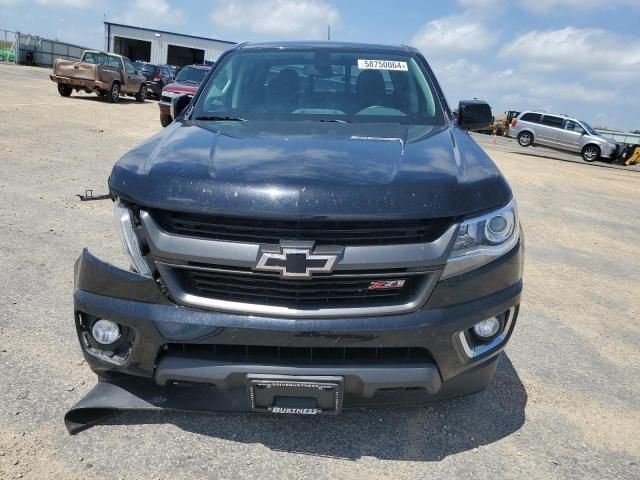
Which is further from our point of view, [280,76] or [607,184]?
[607,184]

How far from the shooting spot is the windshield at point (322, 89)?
351 centimetres

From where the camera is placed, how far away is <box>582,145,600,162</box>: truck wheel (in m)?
24.8

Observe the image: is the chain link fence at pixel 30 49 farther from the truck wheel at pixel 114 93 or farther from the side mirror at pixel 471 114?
the side mirror at pixel 471 114

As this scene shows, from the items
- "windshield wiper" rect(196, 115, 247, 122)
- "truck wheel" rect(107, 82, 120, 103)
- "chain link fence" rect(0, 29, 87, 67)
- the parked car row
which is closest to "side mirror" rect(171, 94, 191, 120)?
"windshield wiper" rect(196, 115, 247, 122)

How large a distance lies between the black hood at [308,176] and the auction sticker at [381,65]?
1.16m

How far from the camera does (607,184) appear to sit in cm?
1541

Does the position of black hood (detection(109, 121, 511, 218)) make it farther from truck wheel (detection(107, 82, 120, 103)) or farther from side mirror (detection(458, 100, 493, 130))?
truck wheel (detection(107, 82, 120, 103))

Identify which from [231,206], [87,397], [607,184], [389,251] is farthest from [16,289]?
[607,184]

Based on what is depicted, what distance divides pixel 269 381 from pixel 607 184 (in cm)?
1554

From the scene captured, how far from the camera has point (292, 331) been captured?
219 centimetres

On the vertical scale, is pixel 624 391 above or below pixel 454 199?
below

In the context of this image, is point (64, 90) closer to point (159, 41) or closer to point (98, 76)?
point (98, 76)

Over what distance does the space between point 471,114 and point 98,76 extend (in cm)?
1942

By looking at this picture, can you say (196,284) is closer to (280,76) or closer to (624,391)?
(280,76)
